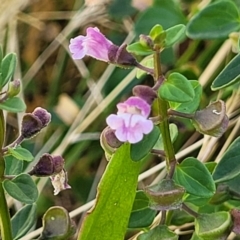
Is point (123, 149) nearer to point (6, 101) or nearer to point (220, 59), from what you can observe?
point (6, 101)

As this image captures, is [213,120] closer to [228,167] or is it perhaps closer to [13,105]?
[228,167]

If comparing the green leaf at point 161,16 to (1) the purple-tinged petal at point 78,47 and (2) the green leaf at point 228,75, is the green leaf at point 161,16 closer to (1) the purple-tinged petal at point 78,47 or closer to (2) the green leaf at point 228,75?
(2) the green leaf at point 228,75

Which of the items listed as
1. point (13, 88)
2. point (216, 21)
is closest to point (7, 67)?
point (13, 88)

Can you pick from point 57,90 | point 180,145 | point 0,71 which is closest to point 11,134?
point 57,90

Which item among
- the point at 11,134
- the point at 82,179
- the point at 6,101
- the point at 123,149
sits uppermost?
Answer: the point at 6,101

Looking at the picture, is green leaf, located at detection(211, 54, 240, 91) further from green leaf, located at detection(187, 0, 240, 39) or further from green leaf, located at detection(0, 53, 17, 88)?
green leaf, located at detection(0, 53, 17, 88)
